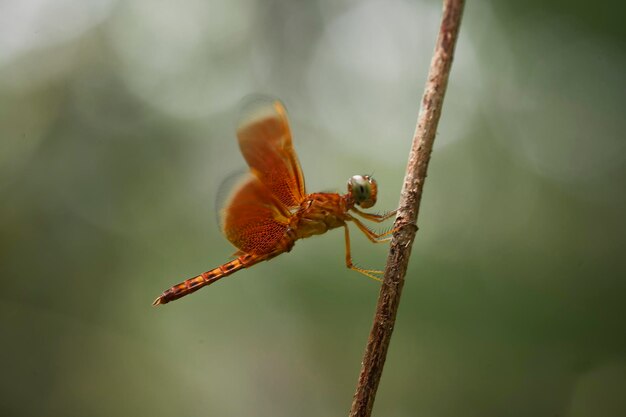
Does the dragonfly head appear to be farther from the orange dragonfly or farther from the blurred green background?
the blurred green background

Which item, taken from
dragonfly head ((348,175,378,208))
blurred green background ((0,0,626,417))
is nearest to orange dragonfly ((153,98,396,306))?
dragonfly head ((348,175,378,208))

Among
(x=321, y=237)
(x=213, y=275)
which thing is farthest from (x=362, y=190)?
(x=321, y=237)

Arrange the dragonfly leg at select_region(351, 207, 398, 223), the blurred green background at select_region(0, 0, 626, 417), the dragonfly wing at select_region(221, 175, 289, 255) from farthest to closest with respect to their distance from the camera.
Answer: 1. the blurred green background at select_region(0, 0, 626, 417)
2. the dragonfly leg at select_region(351, 207, 398, 223)
3. the dragonfly wing at select_region(221, 175, 289, 255)

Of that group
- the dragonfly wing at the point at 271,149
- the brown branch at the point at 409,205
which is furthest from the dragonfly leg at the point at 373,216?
the brown branch at the point at 409,205

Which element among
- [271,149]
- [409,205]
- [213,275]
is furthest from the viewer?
[213,275]

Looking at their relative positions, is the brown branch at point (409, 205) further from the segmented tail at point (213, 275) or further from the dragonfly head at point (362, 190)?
the segmented tail at point (213, 275)

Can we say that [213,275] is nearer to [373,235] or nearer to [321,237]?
[373,235]
